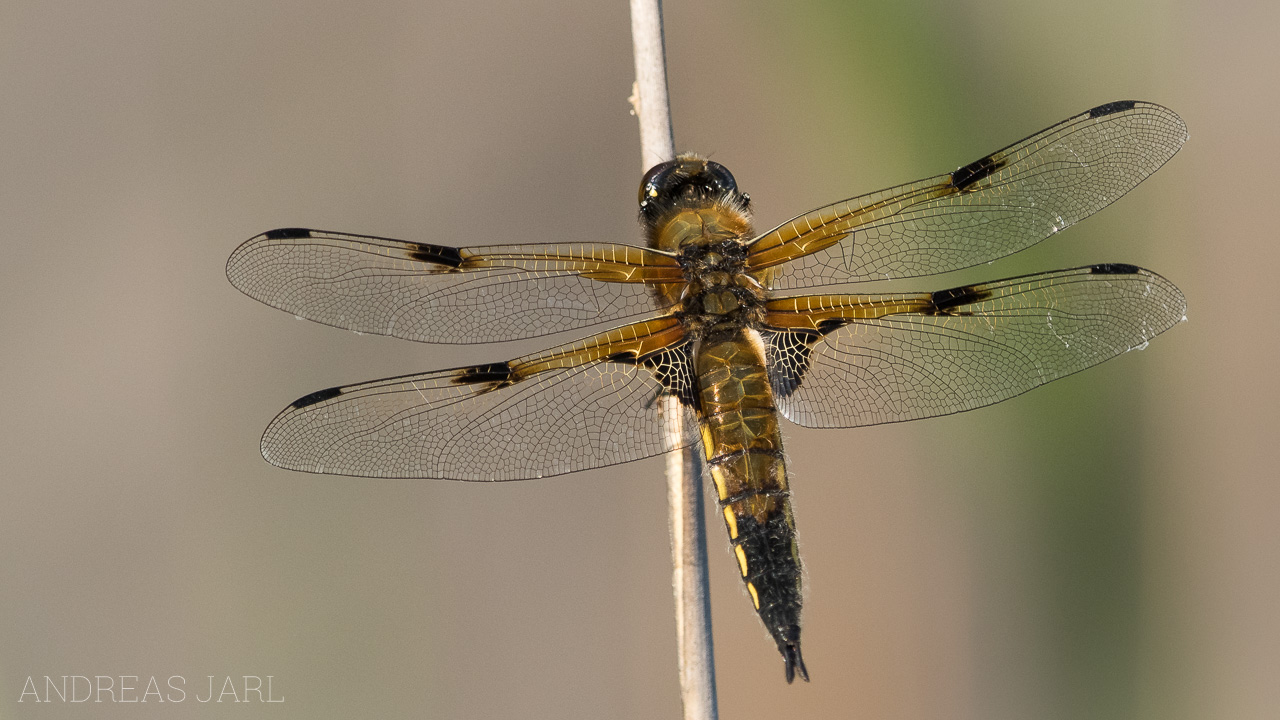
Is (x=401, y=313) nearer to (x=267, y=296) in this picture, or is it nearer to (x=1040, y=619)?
(x=267, y=296)

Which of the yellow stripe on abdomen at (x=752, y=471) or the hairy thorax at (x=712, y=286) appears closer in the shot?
the yellow stripe on abdomen at (x=752, y=471)

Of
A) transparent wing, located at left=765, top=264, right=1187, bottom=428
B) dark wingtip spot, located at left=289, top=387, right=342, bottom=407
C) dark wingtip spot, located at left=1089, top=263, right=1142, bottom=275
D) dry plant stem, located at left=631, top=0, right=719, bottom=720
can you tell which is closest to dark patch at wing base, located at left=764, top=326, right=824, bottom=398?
transparent wing, located at left=765, top=264, right=1187, bottom=428

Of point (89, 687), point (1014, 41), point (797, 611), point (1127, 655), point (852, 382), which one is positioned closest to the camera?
point (797, 611)

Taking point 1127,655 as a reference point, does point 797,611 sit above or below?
above

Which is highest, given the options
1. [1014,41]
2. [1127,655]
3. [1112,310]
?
[1014,41]

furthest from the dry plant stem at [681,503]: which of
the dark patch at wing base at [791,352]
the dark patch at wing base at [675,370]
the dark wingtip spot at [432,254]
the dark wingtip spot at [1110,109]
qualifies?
the dark wingtip spot at [1110,109]

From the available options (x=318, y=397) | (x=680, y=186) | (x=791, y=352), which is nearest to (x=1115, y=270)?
(x=791, y=352)

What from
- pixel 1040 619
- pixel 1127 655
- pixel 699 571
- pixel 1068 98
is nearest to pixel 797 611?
pixel 699 571

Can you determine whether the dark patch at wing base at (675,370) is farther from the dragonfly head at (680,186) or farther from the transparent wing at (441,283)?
the dragonfly head at (680,186)
